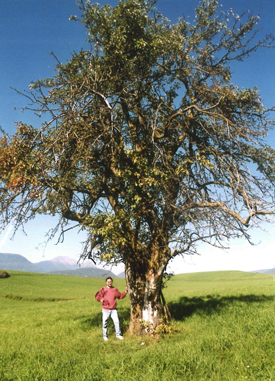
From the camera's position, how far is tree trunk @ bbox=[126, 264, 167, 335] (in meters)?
11.6

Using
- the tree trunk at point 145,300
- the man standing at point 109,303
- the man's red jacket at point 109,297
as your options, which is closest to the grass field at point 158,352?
the tree trunk at point 145,300

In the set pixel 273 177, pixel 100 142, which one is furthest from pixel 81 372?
pixel 273 177

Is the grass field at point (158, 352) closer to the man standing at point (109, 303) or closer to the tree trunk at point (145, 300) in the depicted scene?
the tree trunk at point (145, 300)

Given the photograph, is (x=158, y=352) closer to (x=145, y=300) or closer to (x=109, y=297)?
(x=145, y=300)

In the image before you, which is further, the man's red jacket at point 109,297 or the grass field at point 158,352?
the man's red jacket at point 109,297

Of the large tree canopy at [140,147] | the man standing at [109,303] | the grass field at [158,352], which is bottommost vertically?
the grass field at [158,352]

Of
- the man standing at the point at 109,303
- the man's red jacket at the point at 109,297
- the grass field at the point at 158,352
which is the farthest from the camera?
the man's red jacket at the point at 109,297

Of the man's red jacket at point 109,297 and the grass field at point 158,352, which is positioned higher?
the man's red jacket at point 109,297

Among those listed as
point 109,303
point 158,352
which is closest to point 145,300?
point 109,303

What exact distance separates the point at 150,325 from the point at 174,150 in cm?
823

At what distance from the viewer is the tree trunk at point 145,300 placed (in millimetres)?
11578

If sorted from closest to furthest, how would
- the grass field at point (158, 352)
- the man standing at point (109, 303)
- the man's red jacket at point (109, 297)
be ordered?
the grass field at point (158, 352) < the man standing at point (109, 303) < the man's red jacket at point (109, 297)

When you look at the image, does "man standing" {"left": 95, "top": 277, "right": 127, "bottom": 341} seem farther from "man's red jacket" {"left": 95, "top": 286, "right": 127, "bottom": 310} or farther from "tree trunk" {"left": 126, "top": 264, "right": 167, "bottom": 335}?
"tree trunk" {"left": 126, "top": 264, "right": 167, "bottom": 335}

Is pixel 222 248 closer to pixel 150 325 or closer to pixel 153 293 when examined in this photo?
pixel 153 293
